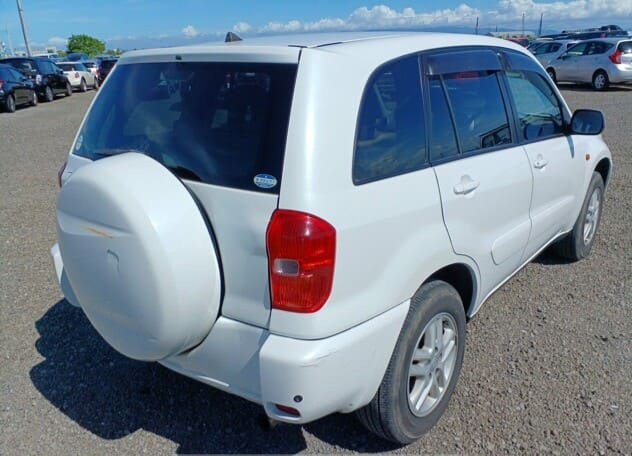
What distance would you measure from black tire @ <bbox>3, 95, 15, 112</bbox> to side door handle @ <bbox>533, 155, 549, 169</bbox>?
17773 millimetres

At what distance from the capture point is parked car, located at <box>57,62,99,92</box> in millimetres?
25234

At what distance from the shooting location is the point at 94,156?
2.75 metres

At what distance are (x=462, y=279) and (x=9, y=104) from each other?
18.2m

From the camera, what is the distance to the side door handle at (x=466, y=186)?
256cm

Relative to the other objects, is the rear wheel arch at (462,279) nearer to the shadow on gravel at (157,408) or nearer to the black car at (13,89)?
the shadow on gravel at (157,408)

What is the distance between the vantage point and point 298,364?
197 centimetres

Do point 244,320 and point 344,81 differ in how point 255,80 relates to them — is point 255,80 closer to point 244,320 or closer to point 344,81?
point 344,81

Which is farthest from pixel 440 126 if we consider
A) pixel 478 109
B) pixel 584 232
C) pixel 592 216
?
pixel 592 216

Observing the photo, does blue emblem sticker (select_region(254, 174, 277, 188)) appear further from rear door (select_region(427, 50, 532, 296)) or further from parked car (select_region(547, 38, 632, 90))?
parked car (select_region(547, 38, 632, 90))

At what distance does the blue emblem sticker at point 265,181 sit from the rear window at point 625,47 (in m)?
19.3

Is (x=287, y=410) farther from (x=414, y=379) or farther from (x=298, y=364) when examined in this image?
(x=414, y=379)

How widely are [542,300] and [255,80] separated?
2.91 m

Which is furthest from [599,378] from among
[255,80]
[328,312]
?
[255,80]

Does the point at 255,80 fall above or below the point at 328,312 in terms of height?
above
